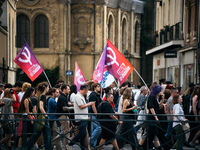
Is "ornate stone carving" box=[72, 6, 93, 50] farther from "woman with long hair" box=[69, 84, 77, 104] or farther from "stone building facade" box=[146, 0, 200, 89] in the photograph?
"woman with long hair" box=[69, 84, 77, 104]

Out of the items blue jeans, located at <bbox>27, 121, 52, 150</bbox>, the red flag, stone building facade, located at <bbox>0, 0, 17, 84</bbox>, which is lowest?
blue jeans, located at <bbox>27, 121, 52, 150</bbox>

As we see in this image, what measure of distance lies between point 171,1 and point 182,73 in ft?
21.0

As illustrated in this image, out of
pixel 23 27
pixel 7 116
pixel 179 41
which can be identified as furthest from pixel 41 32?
pixel 7 116

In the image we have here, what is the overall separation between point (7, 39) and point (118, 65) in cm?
1633

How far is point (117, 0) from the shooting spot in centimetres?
5497

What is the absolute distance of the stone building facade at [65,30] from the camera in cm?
5072

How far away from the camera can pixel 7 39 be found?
31297 millimetres

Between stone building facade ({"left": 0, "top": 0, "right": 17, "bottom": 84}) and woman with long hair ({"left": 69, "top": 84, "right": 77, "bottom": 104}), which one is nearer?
woman with long hair ({"left": 69, "top": 84, "right": 77, "bottom": 104})

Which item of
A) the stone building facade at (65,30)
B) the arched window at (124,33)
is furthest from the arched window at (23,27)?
the arched window at (124,33)

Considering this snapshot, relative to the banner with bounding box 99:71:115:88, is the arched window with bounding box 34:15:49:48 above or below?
above

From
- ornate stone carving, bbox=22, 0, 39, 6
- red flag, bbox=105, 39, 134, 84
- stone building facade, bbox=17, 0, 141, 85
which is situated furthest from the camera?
ornate stone carving, bbox=22, 0, 39, 6

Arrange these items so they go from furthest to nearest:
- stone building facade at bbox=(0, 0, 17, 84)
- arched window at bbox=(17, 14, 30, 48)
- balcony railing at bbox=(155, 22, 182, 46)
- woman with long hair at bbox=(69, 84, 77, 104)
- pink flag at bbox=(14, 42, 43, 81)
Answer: arched window at bbox=(17, 14, 30, 48), balcony railing at bbox=(155, 22, 182, 46), stone building facade at bbox=(0, 0, 17, 84), pink flag at bbox=(14, 42, 43, 81), woman with long hair at bbox=(69, 84, 77, 104)

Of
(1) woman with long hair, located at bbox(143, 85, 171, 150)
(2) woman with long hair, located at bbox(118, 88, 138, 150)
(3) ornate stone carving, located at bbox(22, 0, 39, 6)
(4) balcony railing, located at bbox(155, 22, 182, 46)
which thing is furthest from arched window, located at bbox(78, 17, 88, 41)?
(1) woman with long hair, located at bbox(143, 85, 171, 150)

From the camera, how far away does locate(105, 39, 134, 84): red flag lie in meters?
16.3
